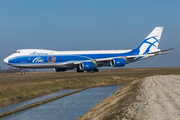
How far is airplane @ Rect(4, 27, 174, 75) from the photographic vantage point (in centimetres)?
5681

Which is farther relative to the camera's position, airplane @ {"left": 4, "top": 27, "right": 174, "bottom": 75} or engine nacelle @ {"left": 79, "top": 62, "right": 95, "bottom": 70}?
engine nacelle @ {"left": 79, "top": 62, "right": 95, "bottom": 70}

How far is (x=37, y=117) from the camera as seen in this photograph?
21.2 m

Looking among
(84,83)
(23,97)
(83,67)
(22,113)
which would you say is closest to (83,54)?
(83,67)

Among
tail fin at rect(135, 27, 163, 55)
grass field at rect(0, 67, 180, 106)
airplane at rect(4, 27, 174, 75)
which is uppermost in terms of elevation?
tail fin at rect(135, 27, 163, 55)

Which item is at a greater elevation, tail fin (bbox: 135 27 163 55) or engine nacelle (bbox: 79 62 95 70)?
tail fin (bbox: 135 27 163 55)

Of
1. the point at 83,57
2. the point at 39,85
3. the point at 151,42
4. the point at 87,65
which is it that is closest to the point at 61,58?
the point at 83,57

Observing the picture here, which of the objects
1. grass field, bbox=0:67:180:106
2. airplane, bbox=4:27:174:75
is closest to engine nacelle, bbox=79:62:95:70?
airplane, bbox=4:27:174:75

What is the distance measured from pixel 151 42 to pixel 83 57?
885 inches

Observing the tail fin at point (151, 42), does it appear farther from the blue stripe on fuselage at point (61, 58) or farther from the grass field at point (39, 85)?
the grass field at point (39, 85)

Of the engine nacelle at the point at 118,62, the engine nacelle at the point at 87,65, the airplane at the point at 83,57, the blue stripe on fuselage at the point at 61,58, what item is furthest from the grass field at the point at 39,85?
the blue stripe on fuselage at the point at 61,58

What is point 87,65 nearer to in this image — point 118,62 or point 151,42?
point 118,62

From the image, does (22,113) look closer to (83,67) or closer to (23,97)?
(23,97)

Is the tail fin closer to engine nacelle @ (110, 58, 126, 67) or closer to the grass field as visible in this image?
engine nacelle @ (110, 58, 126, 67)

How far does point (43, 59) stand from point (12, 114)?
36.3 m
